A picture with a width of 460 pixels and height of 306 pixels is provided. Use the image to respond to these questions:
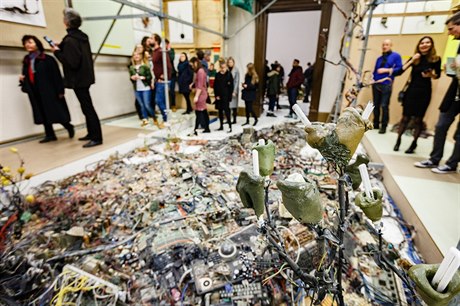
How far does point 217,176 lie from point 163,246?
1118mm

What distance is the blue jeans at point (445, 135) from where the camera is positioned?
206 centimetres

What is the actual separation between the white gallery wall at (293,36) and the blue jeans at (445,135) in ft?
28.3

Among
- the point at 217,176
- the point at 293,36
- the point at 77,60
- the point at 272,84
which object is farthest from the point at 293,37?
the point at 217,176

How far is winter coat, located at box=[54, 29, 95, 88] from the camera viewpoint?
104 inches

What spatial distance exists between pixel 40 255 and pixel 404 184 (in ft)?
9.39

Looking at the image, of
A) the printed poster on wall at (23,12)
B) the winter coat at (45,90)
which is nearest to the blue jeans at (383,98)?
the winter coat at (45,90)

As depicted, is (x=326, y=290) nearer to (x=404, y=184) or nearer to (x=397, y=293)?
(x=397, y=293)

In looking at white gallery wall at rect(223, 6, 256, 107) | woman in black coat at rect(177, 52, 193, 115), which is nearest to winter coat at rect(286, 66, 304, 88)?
white gallery wall at rect(223, 6, 256, 107)

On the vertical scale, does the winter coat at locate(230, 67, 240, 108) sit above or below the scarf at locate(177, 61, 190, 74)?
below

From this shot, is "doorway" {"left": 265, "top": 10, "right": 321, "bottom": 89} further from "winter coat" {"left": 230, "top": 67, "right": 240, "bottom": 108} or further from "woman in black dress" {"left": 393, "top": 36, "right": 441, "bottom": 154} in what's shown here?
"woman in black dress" {"left": 393, "top": 36, "right": 441, "bottom": 154}

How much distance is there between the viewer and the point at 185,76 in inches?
190

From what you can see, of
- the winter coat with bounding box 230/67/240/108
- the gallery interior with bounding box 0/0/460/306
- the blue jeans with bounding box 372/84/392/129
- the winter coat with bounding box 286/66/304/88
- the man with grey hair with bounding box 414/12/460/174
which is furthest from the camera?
the winter coat with bounding box 286/66/304/88

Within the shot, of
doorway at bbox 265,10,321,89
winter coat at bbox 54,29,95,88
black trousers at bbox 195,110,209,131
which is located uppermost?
doorway at bbox 265,10,321,89

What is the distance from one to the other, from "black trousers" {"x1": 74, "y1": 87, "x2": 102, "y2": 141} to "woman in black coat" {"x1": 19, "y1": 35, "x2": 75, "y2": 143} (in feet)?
1.28
